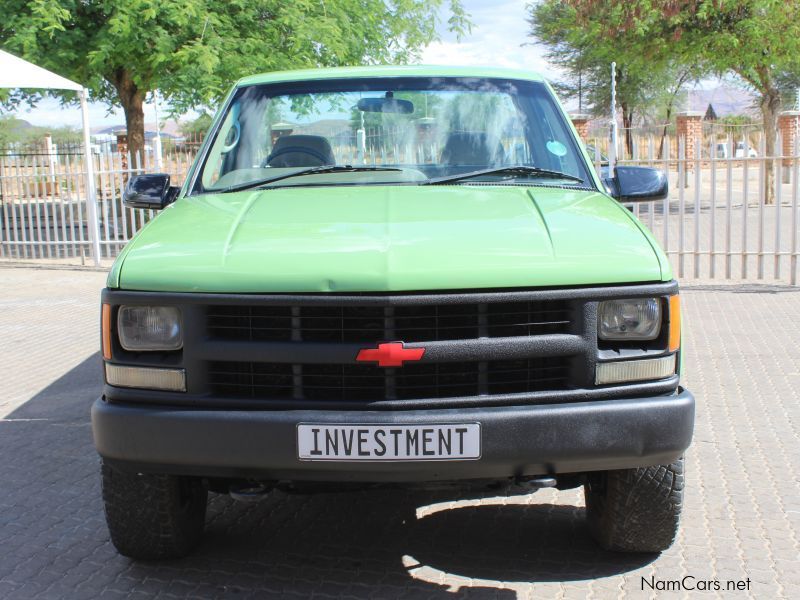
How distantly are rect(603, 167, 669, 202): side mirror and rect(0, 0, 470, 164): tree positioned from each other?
12372mm

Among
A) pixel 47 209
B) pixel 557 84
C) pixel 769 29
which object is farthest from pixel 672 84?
pixel 47 209

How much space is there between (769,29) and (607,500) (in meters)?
20.9

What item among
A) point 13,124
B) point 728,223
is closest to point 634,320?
point 728,223

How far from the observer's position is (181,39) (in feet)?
56.0

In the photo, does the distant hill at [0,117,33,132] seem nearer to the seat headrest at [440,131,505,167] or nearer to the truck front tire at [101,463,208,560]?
the seat headrest at [440,131,505,167]

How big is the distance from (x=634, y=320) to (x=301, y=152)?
6.72 ft

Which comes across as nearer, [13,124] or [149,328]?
[149,328]

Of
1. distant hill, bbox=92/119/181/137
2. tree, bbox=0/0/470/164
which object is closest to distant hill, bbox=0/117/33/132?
distant hill, bbox=92/119/181/137

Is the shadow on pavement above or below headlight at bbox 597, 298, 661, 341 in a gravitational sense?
below

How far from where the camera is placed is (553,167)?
4.44 m

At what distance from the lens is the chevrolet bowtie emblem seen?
311 centimetres

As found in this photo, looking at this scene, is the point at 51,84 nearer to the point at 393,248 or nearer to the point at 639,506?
the point at 393,248

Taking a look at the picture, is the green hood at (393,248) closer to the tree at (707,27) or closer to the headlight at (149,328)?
the headlight at (149,328)

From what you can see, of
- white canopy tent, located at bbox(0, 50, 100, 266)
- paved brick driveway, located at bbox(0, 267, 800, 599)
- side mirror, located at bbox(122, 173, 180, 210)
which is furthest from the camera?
white canopy tent, located at bbox(0, 50, 100, 266)
